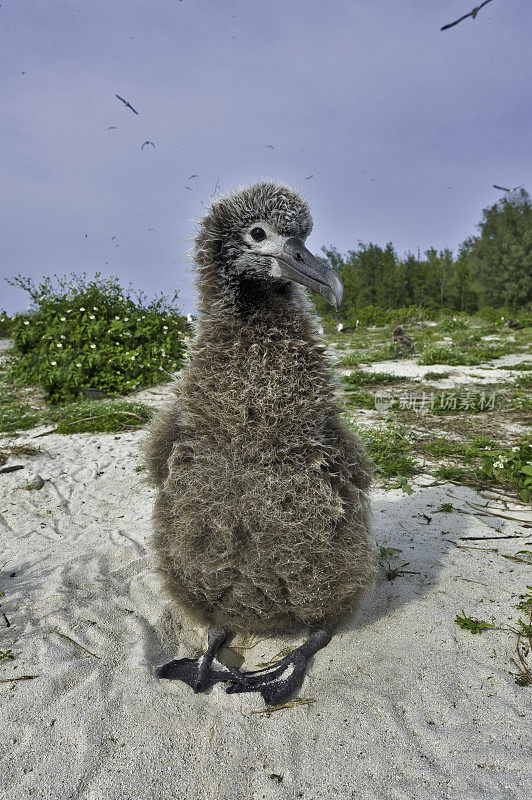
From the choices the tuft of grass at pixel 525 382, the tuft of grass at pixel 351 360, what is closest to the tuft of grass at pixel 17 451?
the tuft of grass at pixel 351 360

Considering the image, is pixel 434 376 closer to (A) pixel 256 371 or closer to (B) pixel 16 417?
(B) pixel 16 417

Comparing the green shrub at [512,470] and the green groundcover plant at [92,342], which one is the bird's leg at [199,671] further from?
the green groundcover plant at [92,342]

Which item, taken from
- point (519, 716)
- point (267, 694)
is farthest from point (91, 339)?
point (519, 716)

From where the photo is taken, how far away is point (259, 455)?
2529 millimetres

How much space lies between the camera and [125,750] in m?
2.23

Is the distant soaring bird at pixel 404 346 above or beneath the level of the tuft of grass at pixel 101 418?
above

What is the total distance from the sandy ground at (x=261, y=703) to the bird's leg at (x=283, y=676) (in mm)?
56

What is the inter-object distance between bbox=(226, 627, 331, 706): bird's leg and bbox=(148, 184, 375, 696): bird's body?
14 cm

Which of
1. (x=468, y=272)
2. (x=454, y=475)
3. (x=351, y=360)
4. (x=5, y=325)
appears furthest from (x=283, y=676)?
(x=468, y=272)

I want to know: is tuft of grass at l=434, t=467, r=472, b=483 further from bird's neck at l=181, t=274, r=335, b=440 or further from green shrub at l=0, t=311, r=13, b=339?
green shrub at l=0, t=311, r=13, b=339

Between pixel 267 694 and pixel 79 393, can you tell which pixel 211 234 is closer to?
pixel 267 694

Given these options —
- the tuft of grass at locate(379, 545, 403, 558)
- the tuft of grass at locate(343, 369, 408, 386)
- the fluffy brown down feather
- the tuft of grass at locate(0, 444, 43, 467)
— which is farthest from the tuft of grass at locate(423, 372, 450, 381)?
the fluffy brown down feather

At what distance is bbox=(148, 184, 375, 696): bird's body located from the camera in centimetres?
252

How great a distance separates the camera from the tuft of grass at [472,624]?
290 centimetres
